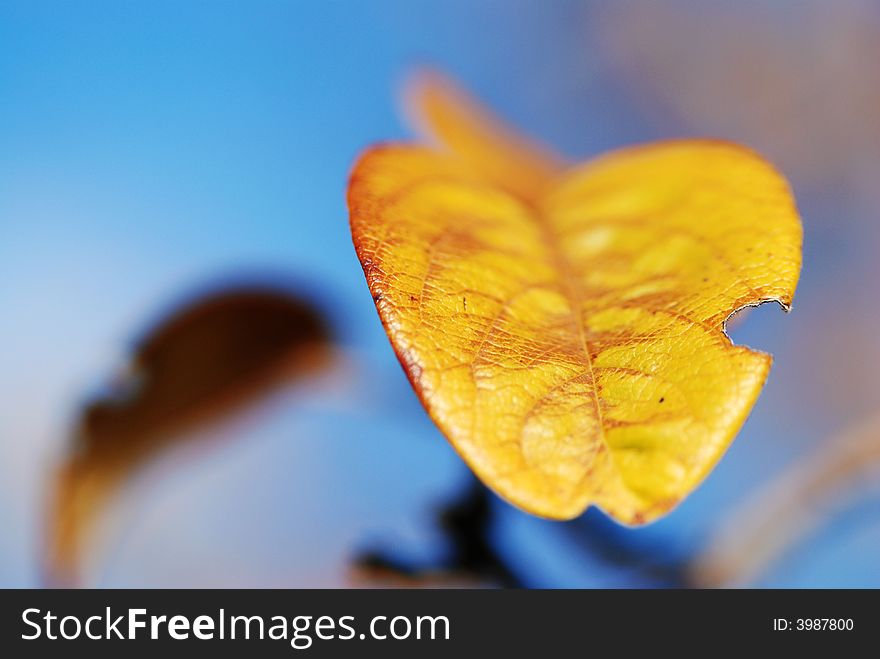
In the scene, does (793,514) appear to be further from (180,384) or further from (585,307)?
(180,384)

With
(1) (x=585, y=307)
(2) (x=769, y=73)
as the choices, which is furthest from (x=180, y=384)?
(2) (x=769, y=73)

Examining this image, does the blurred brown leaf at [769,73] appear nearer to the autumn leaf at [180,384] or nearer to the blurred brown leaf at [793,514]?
the blurred brown leaf at [793,514]

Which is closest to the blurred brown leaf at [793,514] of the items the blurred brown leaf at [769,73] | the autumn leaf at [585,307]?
the autumn leaf at [585,307]

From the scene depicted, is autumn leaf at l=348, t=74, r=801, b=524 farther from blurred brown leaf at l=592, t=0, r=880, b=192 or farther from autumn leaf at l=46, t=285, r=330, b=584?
blurred brown leaf at l=592, t=0, r=880, b=192

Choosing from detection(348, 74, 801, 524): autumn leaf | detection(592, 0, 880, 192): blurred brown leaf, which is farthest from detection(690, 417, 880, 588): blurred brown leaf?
detection(592, 0, 880, 192): blurred brown leaf

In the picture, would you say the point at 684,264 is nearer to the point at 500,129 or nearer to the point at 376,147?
the point at 376,147
